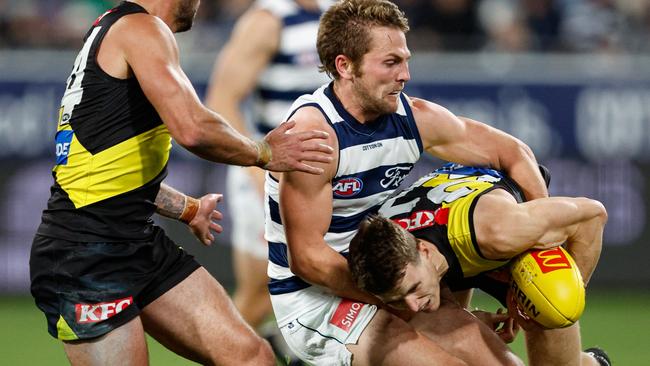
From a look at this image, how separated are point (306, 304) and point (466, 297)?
3.12ft

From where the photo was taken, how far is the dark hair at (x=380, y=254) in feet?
17.1

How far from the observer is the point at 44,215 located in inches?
203

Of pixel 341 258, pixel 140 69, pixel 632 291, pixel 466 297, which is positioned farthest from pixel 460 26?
pixel 140 69

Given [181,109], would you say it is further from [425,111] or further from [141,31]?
[425,111]

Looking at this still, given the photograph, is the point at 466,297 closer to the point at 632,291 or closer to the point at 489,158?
the point at 489,158

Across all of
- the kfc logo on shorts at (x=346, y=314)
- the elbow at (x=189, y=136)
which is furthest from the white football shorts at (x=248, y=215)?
the elbow at (x=189, y=136)

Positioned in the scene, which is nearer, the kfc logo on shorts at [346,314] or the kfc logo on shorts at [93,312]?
the kfc logo on shorts at [93,312]

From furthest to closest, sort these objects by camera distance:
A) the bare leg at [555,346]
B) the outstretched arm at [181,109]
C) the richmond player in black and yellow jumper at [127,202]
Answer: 1. the bare leg at [555,346]
2. the richmond player in black and yellow jumper at [127,202]
3. the outstretched arm at [181,109]

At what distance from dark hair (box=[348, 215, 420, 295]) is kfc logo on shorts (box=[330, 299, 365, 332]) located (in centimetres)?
30

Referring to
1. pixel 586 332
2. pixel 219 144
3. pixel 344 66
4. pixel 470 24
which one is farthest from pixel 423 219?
pixel 470 24

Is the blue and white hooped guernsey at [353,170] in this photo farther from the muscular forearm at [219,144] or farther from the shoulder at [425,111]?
the muscular forearm at [219,144]

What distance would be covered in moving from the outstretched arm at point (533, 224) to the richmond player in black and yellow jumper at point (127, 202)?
37.2 inches

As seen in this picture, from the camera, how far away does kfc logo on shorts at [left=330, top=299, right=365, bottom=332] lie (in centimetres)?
556

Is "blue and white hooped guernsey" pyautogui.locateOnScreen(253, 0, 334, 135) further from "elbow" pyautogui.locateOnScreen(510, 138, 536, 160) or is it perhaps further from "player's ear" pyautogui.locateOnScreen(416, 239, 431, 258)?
"player's ear" pyautogui.locateOnScreen(416, 239, 431, 258)
